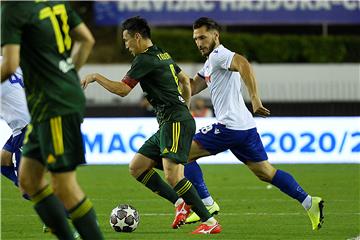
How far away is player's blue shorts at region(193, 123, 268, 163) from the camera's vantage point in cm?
1027

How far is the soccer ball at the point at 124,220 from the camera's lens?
1006cm

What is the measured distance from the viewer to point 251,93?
9.98 metres

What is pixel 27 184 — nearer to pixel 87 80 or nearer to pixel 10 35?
pixel 10 35

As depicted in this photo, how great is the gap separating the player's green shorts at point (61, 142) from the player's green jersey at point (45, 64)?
6cm

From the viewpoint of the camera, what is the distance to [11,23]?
7.02 meters

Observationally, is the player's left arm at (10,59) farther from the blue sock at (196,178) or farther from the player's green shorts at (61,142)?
the blue sock at (196,178)

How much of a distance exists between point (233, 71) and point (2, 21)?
12.2 ft

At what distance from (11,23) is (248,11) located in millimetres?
Answer: 21812

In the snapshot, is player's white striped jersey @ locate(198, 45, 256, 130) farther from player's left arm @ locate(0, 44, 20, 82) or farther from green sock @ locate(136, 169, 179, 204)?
player's left arm @ locate(0, 44, 20, 82)

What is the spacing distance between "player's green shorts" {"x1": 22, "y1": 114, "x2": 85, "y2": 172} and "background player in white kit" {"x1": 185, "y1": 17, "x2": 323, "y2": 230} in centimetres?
309

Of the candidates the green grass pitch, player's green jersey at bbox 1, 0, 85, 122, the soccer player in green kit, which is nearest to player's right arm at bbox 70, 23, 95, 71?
player's green jersey at bbox 1, 0, 85, 122

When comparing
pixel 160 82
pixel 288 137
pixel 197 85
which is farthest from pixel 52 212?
pixel 288 137

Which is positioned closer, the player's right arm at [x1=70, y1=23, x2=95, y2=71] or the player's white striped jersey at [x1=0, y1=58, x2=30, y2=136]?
the player's right arm at [x1=70, y1=23, x2=95, y2=71]

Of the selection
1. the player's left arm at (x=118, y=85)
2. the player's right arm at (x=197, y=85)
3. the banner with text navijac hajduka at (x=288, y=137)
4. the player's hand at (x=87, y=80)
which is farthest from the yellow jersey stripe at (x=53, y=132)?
the banner with text navijac hajduka at (x=288, y=137)
